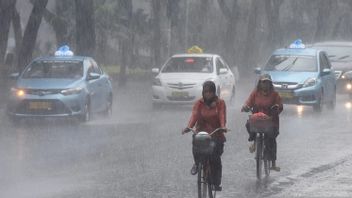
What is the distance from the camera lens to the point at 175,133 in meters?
20.4

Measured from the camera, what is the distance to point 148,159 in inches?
625

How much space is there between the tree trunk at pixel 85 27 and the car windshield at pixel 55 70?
7367 millimetres

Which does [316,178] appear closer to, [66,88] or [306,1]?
[66,88]

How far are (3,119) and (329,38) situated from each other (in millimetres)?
46199

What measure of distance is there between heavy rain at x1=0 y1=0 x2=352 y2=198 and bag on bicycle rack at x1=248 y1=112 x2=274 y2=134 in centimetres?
66

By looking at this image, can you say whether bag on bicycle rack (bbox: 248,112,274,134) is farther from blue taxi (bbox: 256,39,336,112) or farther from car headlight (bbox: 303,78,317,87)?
car headlight (bbox: 303,78,317,87)

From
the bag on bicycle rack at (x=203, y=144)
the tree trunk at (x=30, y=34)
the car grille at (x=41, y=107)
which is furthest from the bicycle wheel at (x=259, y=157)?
the tree trunk at (x=30, y=34)

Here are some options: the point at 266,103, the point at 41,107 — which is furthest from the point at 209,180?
the point at 41,107

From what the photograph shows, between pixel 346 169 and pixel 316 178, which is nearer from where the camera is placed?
pixel 316 178

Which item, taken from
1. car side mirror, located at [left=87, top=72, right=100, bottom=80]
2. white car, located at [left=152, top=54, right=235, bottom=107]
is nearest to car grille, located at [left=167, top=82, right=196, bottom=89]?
white car, located at [left=152, top=54, right=235, bottom=107]

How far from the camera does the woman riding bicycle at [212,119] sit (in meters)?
11.4

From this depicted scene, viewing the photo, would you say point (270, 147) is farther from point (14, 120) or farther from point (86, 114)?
→ point (14, 120)

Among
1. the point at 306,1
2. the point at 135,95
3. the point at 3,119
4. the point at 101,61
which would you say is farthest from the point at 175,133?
the point at 306,1

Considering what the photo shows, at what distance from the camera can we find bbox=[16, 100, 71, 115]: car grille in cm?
2203
